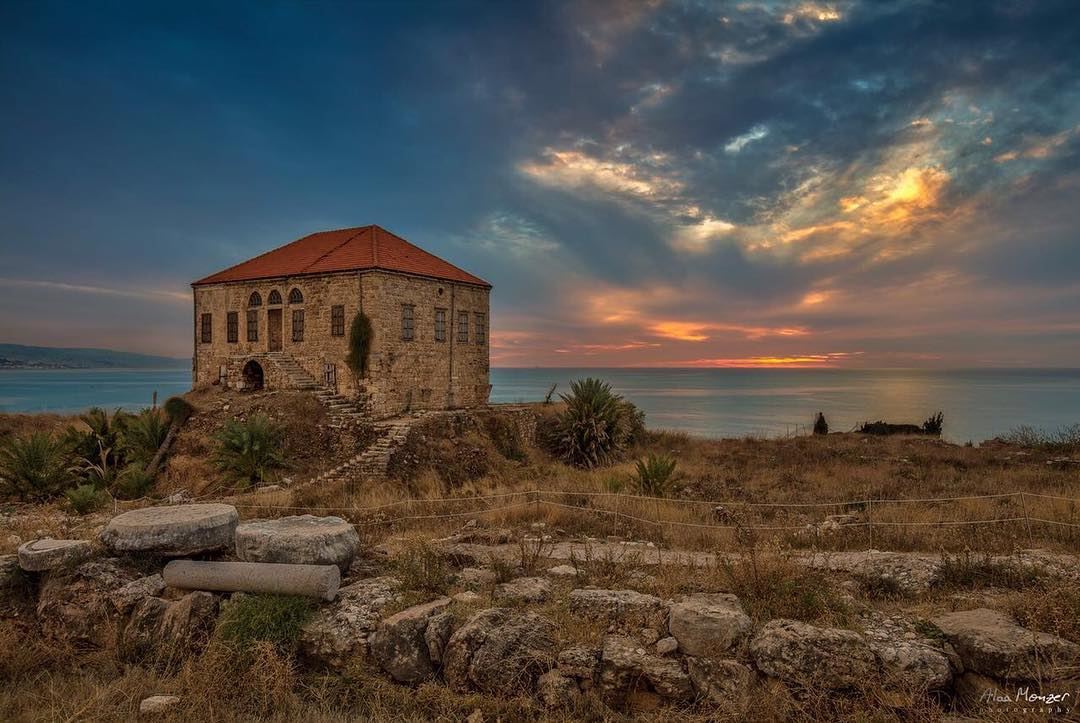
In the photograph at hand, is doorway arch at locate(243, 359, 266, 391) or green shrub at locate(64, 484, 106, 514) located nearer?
green shrub at locate(64, 484, 106, 514)

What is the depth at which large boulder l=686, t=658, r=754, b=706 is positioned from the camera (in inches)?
174

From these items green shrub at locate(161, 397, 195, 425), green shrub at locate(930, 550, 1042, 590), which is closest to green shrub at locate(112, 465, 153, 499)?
green shrub at locate(161, 397, 195, 425)

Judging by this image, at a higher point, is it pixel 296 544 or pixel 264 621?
pixel 296 544

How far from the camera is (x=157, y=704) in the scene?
4754mm

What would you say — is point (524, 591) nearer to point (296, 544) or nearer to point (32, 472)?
point (296, 544)

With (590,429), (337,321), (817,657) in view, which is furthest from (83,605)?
(590,429)

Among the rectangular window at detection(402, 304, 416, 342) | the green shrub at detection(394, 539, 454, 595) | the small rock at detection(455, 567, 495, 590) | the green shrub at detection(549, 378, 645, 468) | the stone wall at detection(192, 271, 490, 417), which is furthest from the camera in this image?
the rectangular window at detection(402, 304, 416, 342)

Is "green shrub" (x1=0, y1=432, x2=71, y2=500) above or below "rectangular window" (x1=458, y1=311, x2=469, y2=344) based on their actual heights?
below

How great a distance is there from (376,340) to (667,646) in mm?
19745

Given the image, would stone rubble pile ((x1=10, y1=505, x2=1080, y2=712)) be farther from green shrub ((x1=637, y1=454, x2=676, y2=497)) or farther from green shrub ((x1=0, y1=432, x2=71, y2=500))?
green shrub ((x1=0, y1=432, x2=71, y2=500))

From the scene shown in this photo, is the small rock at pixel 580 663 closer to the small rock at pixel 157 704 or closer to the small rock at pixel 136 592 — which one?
the small rock at pixel 157 704

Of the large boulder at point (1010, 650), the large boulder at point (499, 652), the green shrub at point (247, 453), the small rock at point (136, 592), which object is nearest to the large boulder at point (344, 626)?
the large boulder at point (499, 652)

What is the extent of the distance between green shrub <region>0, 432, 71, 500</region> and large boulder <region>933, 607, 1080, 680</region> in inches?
729

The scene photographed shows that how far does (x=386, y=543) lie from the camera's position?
7566mm
